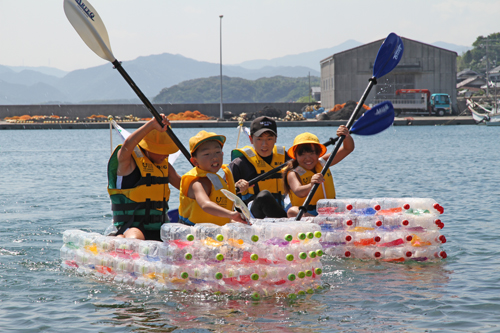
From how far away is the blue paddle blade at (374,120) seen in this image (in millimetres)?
6605

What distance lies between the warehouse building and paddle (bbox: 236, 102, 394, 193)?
43598 millimetres

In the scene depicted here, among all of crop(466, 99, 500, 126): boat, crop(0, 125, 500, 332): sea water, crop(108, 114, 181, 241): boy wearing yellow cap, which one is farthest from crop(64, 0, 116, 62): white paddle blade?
crop(466, 99, 500, 126): boat

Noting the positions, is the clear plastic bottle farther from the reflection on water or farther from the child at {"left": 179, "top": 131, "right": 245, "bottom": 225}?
the reflection on water

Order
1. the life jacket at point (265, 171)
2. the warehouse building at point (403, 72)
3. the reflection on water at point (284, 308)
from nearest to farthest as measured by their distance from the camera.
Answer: the reflection on water at point (284, 308)
the life jacket at point (265, 171)
the warehouse building at point (403, 72)

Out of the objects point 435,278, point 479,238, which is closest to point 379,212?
point 435,278

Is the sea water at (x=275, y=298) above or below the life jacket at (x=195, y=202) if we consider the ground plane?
below

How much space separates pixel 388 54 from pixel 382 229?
2447 millimetres

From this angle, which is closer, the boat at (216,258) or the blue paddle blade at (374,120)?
the boat at (216,258)

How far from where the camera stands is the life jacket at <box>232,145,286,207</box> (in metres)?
6.70

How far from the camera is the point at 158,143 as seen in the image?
17.6 feet

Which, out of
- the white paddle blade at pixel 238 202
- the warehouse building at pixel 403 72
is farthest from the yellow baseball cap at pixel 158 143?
the warehouse building at pixel 403 72

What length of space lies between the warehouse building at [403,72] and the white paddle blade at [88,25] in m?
45.2

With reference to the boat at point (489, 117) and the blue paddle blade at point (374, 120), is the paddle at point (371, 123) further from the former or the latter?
the boat at point (489, 117)

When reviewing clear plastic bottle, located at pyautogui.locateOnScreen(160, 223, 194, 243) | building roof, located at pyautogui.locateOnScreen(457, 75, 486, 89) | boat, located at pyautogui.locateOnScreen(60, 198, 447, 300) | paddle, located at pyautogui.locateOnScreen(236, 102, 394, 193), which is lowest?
boat, located at pyautogui.locateOnScreen(60, 198, 447, 300)
